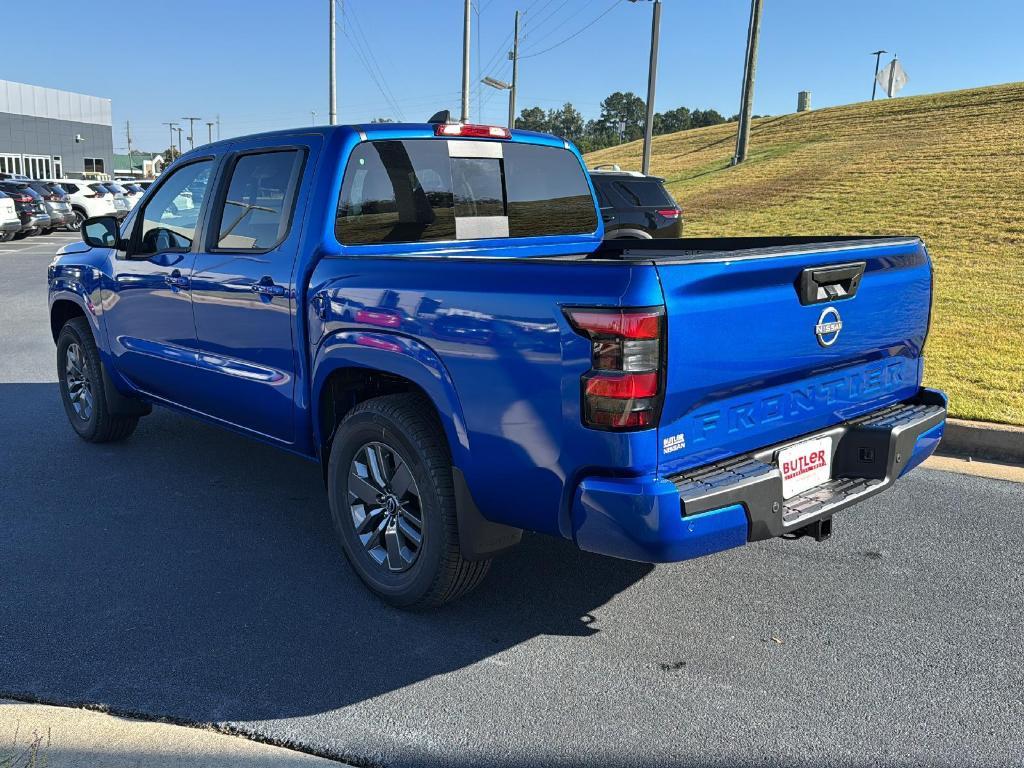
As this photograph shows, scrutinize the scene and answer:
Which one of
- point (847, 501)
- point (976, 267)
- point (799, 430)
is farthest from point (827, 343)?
point (976, 267)

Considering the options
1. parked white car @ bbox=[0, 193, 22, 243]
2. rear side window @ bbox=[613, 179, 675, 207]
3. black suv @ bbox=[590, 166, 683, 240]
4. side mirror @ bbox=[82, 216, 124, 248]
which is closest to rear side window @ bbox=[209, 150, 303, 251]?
side mirror @ bbox=[82, 216, 124, 248]

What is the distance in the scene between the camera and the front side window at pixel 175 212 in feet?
16.2

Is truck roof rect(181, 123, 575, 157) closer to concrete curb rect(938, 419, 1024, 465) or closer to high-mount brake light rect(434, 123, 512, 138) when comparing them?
high-mount brake light rect(434, 123, 512, 138)

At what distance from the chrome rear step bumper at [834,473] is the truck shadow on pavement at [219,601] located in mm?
913

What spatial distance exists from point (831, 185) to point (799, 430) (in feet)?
83.2

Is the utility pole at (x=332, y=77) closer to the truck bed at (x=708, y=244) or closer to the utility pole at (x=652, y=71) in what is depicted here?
the utility pole at (x=652, y=71)

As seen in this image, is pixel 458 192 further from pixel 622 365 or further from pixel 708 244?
pixel 622 365

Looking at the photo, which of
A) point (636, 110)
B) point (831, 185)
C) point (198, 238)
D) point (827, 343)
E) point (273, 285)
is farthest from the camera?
point (636, 110)

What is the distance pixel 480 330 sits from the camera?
3.17 meters

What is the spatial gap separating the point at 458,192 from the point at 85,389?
3.20 m

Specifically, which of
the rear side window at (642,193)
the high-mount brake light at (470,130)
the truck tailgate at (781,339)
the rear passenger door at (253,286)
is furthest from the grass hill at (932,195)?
the rear passenger door at (253,286)

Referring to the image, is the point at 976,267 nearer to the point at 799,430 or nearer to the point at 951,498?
the point at 951,498

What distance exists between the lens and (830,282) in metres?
3.38

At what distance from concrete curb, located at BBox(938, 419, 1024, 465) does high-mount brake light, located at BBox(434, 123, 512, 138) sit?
3443 mm
